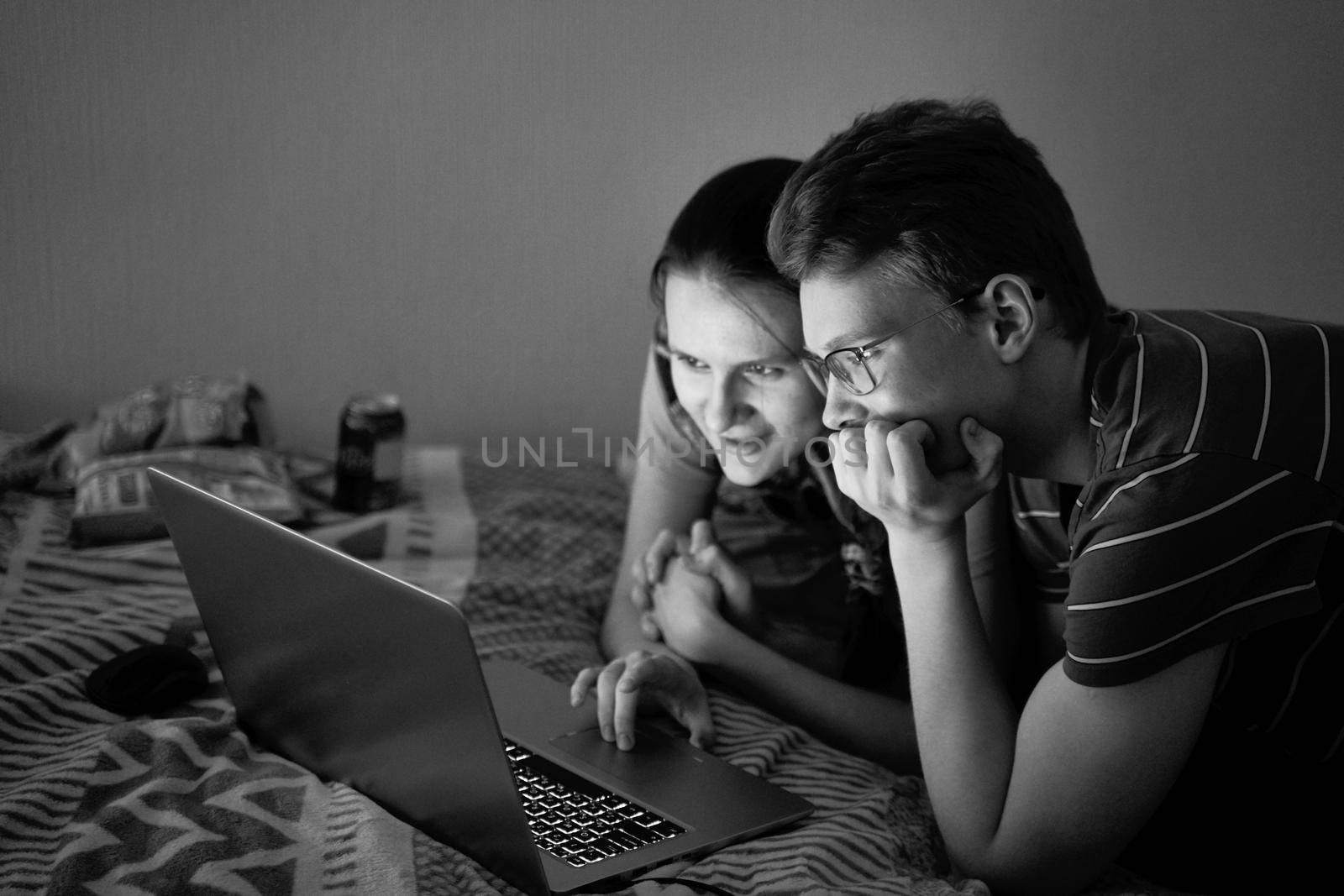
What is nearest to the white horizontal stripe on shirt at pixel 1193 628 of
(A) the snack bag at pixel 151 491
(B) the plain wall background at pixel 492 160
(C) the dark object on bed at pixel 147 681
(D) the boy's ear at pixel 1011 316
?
(D) the boy's ear at pixel 1011 316

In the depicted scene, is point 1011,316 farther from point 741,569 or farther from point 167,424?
point 167,424

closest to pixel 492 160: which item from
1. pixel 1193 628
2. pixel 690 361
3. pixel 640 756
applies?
pixel 690 361

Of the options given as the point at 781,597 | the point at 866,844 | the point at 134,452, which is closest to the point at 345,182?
the point at 134,452

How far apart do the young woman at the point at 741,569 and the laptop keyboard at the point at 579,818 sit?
8 centimetres

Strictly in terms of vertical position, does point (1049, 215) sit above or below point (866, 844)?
above

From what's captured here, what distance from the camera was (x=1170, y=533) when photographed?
74cm

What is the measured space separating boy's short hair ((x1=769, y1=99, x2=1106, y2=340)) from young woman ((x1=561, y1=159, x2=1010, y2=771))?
7.4 inches

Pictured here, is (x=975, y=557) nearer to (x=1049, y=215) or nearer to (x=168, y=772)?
(x=1049, y=215)

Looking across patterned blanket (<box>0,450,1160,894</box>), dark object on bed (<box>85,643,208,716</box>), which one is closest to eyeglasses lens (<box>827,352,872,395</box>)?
patterned blanket (<box>0,450,1160,894</box>)

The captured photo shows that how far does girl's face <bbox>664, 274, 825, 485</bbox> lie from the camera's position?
107cm

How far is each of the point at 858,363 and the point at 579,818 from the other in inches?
15.3

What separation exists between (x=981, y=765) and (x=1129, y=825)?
0.10 meters

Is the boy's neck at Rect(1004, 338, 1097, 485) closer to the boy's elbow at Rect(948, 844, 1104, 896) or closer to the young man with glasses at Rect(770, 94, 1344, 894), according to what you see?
the young man with glasses at Rect(770, 94, 1344, 894)

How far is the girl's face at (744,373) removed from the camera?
1071 mm
